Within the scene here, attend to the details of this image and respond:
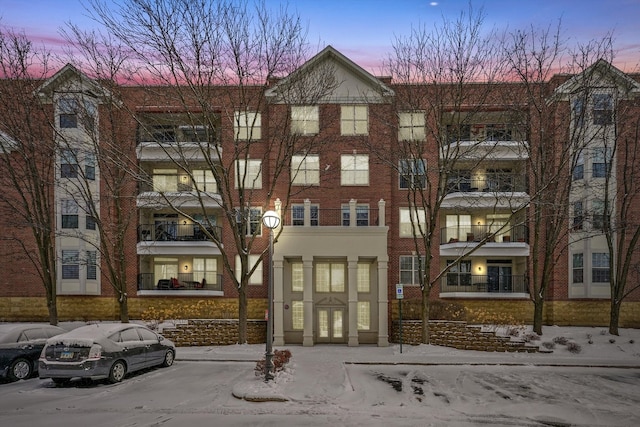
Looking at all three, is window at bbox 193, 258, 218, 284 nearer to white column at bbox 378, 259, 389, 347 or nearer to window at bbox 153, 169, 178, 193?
window at bbox 153, 169, 178, 193

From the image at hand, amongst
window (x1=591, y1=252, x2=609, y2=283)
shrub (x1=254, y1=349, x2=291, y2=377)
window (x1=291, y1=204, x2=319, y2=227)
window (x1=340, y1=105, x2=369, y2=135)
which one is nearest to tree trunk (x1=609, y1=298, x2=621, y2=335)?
window (x1=591, y1=252, x2=609, y2=283)

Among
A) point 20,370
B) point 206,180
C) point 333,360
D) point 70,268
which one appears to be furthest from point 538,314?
point 70,268

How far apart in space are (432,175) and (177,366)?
1758cm

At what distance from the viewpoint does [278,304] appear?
22000mm

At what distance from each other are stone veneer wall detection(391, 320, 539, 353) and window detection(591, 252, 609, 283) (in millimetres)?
9495

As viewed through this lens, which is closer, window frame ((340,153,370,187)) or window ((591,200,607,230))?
window ((591,200,607,230))

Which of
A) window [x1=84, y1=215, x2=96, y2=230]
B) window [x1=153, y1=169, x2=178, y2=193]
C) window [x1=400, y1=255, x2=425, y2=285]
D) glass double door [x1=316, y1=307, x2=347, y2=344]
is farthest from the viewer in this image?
window [x1=153, y1=169, x2=178, y2=193]

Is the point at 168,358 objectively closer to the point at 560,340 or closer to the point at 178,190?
the point at 178,190

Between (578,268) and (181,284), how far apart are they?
23.6 meters

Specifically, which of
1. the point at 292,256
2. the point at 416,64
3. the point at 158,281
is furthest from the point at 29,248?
the point at 416,64

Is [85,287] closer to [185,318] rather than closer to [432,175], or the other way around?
[185,318]

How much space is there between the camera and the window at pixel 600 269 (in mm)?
25578

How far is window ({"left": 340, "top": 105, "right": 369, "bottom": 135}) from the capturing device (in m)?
25.6

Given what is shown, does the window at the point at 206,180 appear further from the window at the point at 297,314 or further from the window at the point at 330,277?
the window at the point at 297,314
